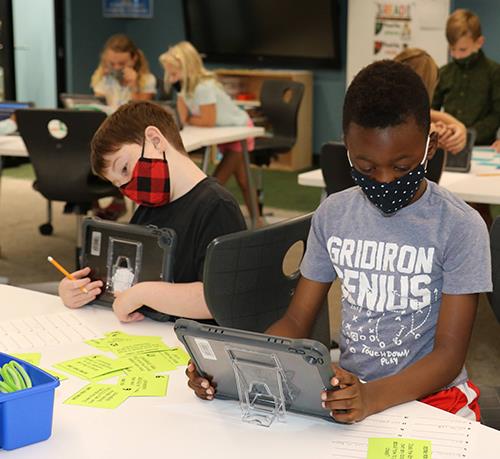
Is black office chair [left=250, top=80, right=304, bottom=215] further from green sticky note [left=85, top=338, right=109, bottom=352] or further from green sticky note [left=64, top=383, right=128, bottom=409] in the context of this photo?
green sticky note [left=64, top=383, right=128, bottom=409]

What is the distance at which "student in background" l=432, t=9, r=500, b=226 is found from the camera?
5.14m

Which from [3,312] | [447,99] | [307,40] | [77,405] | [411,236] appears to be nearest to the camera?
[77,405]

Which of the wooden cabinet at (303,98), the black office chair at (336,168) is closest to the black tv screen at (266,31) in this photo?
the wooden cabinet at (303,98)

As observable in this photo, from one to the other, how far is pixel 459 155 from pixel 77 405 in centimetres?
278

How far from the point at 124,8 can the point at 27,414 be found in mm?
8311

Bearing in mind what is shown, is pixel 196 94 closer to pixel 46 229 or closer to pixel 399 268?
pixel 46 229

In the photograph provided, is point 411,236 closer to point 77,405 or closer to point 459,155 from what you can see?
point 77,405

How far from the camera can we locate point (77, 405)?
1566 millimetres

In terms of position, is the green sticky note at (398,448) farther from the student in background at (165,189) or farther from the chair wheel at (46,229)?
the chair wheel at (46,229)

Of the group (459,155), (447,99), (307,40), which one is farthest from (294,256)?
(307,40)

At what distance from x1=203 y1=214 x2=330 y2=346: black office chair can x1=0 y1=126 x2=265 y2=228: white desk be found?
2446mm

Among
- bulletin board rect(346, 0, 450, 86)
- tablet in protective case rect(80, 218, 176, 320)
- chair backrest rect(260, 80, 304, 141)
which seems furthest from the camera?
bulletin board rect(346, 0, 450, 86)

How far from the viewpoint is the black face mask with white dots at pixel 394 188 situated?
164 centimetres

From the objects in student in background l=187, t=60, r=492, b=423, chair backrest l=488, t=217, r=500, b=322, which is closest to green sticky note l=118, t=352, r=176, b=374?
student in background l=187, t=60, r=492, b=423
